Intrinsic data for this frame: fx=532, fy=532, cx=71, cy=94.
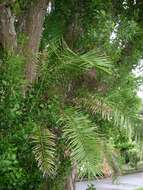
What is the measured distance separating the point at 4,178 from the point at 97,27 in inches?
104

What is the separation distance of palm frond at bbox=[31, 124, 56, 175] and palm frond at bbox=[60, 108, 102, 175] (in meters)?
0.21

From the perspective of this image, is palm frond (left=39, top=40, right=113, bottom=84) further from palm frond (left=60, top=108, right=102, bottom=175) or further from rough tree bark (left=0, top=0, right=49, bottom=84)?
palm frond (left=60, top=108, right=102, bottom=175)

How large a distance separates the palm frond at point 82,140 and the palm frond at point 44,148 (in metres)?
0.21

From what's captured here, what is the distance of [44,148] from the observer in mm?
5992

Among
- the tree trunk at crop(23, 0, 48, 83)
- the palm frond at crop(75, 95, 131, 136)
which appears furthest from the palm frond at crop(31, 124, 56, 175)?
the tree trunk at crop(23, 0, 48, 83)

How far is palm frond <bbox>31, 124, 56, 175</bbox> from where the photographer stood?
5.86m

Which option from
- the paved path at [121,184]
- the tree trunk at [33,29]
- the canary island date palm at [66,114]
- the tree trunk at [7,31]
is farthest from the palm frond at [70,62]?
the paved path at [121,184]

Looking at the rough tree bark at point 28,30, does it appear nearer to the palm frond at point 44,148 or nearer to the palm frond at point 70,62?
the palm frond at point 70,62

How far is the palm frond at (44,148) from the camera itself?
19.2 ft

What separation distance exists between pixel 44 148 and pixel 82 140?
1.49 feet

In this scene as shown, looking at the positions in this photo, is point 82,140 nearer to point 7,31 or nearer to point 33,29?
point 7,31

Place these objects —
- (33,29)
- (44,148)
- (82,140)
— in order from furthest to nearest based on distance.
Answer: (33,29) → (44,148) → (82,140)

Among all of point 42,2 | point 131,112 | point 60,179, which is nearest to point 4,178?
point 60,179

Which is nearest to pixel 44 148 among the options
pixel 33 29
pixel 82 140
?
pixel 82 140
